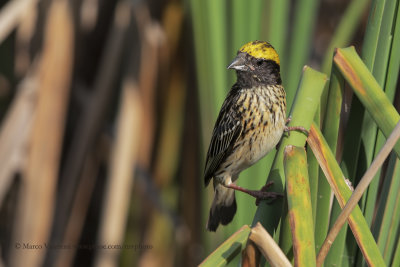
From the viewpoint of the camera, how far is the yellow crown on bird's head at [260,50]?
1925mm

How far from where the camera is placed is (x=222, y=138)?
225 centimetres

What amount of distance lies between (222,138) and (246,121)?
0.13m

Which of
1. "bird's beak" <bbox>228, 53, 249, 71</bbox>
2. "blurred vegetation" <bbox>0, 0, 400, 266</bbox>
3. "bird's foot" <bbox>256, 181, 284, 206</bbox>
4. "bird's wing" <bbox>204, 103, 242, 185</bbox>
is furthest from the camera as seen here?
"bird's wing" <bbox>204, 103, 242, 185</bbox>

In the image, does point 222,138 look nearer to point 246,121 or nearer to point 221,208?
point 246,121

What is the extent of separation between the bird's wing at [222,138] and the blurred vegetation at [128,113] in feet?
0.13

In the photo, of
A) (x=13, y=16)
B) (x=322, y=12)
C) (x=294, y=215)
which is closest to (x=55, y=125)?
(x=13, y=16)

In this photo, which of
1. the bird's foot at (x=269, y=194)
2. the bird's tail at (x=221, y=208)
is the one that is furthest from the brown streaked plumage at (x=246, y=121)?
the bird's foot at (x=269, y=194)

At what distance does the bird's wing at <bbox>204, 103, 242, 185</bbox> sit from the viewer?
221 cm

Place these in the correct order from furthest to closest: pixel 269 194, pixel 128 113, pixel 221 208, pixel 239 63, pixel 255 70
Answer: pixel 128 113 → pixel 221 208 → pixel 255 70 → pixel 239 63 → pixel 269 194

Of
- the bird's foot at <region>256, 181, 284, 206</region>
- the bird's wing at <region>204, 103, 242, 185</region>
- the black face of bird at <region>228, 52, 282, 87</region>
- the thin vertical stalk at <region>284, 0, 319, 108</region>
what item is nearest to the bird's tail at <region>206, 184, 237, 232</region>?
the bird's wing at <region>204, 103, 242, 185</region>

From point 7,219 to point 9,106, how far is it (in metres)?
0.61

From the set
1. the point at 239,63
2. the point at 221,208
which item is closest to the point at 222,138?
the point at 221,208

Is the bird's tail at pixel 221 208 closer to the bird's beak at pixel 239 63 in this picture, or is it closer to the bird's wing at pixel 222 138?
the bird's wing at pixel 222 138

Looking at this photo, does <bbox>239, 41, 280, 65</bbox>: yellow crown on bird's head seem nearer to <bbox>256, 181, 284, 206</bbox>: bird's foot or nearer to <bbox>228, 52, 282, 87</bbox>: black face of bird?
<bbox>228, 52, 282, 87</bbox>: black face of bird
